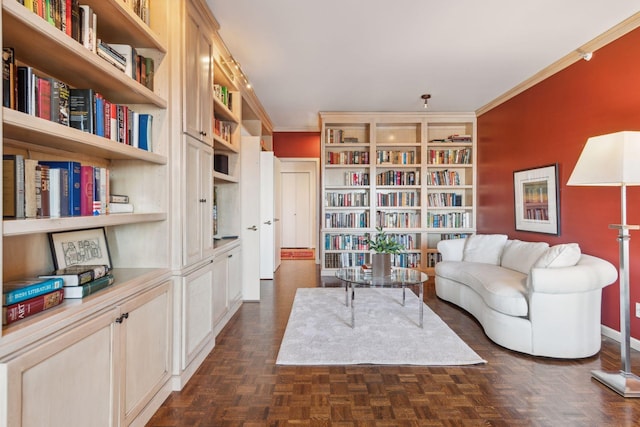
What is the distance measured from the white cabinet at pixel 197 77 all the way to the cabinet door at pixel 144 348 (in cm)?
108

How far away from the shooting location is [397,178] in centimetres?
543

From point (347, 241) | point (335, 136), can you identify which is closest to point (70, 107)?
point (335, 136)

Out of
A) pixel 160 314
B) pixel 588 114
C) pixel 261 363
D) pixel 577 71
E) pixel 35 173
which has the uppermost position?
pixel 577 71

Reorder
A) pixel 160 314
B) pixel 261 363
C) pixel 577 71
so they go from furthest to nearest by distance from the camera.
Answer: pixel 577 71
pixel 261 363
pixel 160 314

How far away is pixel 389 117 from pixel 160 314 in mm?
4539

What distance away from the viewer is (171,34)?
2.07 m

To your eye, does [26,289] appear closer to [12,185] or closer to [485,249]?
[12,185]

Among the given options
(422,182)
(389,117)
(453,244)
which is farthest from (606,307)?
(389,117)

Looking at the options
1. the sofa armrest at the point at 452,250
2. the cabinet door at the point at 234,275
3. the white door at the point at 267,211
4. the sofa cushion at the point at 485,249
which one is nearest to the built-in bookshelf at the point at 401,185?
the white door at the point at 267,211

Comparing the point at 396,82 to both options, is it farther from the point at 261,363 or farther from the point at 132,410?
the point at 132,410

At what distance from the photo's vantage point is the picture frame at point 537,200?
3527mm

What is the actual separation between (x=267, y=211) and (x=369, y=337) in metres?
2.76

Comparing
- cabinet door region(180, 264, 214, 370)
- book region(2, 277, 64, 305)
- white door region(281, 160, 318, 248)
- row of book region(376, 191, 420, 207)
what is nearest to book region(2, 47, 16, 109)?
book region(2, 277, 64, 305)

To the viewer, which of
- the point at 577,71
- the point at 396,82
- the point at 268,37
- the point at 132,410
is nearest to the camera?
the point at 132,410
